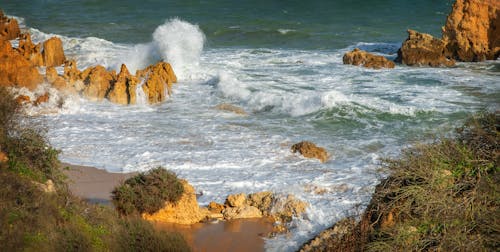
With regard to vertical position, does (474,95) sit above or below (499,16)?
below

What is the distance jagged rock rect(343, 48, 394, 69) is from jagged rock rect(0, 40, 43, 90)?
40.0 ft

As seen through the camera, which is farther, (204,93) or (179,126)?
(204,93)

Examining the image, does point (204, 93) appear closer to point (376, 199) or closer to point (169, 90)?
point (169, 90)

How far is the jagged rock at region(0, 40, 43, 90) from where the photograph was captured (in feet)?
65.9

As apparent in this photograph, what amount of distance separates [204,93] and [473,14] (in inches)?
457

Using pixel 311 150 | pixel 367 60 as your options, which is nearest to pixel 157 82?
pixel 311 150

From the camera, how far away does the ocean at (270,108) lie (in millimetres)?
13875

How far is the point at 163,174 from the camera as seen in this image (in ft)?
37.8

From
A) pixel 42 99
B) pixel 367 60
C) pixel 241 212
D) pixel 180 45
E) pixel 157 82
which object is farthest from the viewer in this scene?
pixel 180 45

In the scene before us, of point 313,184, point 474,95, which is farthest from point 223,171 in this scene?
point 474,95

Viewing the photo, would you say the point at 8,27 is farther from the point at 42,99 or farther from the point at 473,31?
the point at 473,31

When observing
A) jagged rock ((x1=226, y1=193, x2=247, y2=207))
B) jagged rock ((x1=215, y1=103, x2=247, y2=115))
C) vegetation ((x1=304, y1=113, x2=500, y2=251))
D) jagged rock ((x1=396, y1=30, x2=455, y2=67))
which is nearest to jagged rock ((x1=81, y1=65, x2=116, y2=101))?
jagged rock ((x1=215, y1=103, x2=247, y2=115))

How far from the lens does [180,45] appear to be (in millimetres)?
28141

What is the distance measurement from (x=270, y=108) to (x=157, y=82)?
11.9ft
